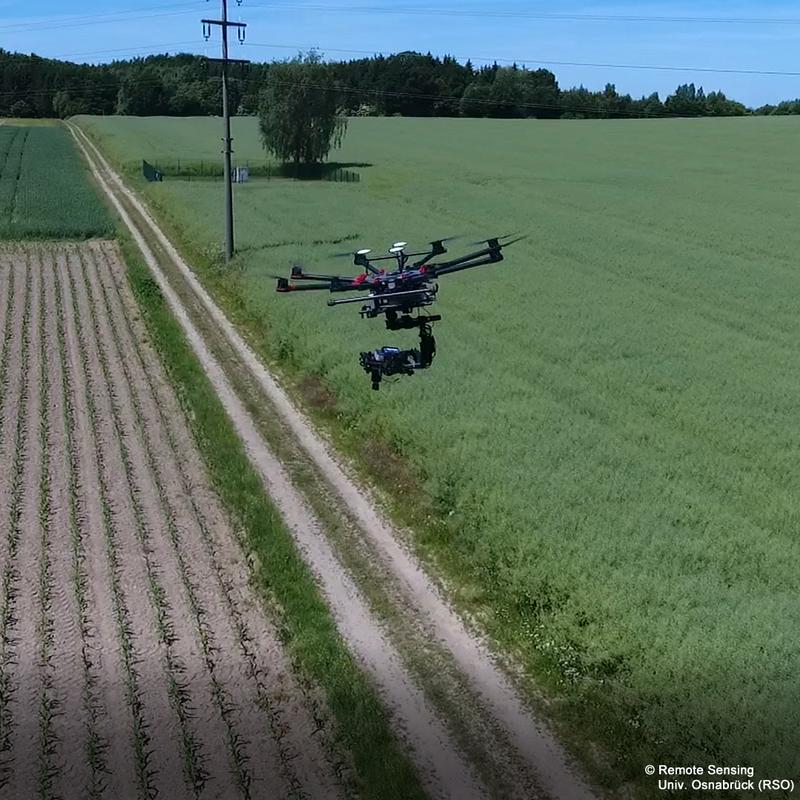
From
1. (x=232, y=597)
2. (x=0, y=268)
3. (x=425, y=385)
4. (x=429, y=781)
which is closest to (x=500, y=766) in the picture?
(x=429, y=781)

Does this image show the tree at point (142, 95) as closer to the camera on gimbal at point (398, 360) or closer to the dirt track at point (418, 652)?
the dirt track at point (418, 652)

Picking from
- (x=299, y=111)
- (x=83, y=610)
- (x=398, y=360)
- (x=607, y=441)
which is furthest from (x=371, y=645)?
(x=299, y=111)

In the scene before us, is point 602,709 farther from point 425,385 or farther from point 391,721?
point 425,385

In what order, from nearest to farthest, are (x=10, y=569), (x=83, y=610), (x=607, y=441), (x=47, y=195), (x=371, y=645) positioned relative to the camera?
(x=371, y=645) < (x=83, y=610) < (x=10, y=569) < (x=607, y=441) < (x=47, y=195)

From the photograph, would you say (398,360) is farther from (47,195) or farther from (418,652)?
(47,195)

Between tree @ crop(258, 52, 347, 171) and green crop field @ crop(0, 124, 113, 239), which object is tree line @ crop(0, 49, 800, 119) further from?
tree @ crop(258, 52, 347, 171)

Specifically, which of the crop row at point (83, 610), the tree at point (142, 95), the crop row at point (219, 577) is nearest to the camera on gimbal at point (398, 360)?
the crop row at point (219, 577)

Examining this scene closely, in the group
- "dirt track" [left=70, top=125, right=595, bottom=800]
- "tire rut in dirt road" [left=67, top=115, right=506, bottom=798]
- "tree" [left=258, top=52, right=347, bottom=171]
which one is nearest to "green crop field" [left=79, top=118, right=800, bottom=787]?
"dirt track" [left=70, top=125, right=595, bottom=800]
